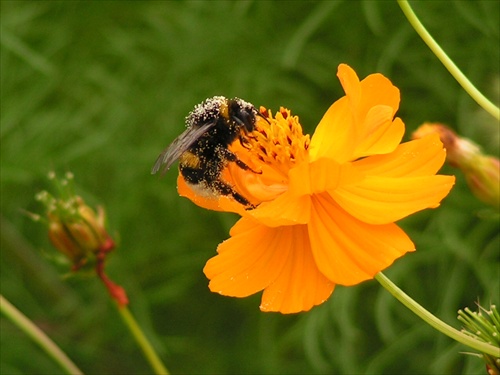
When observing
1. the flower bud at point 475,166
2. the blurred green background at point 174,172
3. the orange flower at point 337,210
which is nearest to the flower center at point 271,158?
the orange flower at point 337,210

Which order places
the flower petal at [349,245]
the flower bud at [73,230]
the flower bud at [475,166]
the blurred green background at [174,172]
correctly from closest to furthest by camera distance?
the flower petal at [349,245] → the flower bud at [475,166] → the flower bud at [73,230] → the blurred green background at [174,172]

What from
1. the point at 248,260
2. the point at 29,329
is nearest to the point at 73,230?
the point at 29,329

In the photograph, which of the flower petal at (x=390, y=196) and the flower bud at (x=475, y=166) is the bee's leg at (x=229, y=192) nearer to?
the flower petal at (x=390, y=196)

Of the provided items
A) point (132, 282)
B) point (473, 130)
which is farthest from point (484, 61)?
point (132, 282)

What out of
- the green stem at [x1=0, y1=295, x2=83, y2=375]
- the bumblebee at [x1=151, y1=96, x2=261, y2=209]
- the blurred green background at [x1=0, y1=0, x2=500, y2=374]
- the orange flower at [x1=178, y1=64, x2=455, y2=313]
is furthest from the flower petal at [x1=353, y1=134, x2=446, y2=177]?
the blurred green background at [x1=0, y1=0, x2=500, y2=374]

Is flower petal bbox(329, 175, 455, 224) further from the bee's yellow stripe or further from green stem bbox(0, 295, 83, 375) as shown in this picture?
green stem bbox(0, 295, 83, 375)

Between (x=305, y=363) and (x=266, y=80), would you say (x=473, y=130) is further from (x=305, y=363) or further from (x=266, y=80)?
(x=305, y=363)
